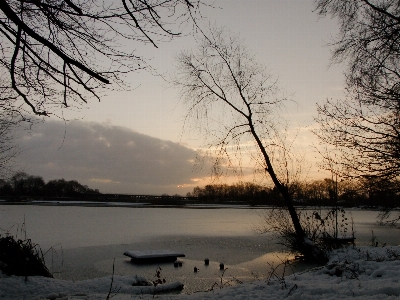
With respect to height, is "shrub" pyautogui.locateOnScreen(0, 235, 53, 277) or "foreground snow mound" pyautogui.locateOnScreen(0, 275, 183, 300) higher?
"shrub" pyautogui.locateOnScreen(0, 235, 53, 277)

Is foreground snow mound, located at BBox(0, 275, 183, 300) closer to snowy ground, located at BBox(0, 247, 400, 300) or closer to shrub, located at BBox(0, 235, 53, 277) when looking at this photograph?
snowy ground, located at BBox(0, 247, 400, 300)

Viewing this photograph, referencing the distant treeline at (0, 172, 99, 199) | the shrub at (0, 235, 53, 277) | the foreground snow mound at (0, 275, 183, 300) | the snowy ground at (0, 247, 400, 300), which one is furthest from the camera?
the distant treeline at (0, 172, 99, 199)

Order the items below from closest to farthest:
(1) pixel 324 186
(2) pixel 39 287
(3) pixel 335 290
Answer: (3) pixel 335 290
(2) pixel 39 287
(1) pixel 324 186

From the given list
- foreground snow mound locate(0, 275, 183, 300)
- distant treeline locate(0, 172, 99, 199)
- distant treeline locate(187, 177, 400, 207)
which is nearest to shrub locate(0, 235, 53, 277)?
foreground snow mound locate(0, 275, 183, 300)

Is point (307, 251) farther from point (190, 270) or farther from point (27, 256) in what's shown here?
point (27, 256)

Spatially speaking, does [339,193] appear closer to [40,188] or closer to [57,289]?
[57,289]

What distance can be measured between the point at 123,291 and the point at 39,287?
4.68 ft

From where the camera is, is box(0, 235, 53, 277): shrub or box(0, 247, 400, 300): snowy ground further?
A: box(0, 235, 53, 277): shrub

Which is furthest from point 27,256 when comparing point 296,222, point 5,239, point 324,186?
point 324,186

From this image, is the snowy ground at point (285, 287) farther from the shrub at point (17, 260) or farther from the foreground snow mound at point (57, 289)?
the shrub at point (17, 260)

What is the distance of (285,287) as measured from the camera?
15.7ft

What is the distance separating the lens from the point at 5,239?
7.85m

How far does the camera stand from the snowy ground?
14.0ft

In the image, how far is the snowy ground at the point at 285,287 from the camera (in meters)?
4.27
